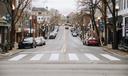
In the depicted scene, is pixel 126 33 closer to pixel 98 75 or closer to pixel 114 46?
pixel 114 46

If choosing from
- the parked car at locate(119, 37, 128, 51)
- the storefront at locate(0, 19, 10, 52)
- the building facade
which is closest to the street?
the parked car at locate(119, 37, 128, 51)

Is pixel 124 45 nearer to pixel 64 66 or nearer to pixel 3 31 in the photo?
pixel 3 31

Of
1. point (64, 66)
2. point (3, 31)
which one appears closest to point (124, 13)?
point (3, 31)

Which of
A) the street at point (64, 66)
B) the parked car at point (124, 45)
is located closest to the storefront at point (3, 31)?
the parked car at point (124, 45)

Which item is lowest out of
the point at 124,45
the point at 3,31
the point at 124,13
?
the point at 124,45

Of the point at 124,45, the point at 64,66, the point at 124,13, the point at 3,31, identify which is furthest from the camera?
the point at 3,31

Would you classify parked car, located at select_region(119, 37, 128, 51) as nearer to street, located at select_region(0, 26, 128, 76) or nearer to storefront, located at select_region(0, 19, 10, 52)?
street, located at select_region(0, 26, 128, 76)

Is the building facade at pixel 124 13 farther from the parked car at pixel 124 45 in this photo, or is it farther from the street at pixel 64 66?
the street at pixel 64 66

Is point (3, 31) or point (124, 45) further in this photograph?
point (3, 31)

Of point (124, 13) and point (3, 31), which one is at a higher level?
point (124, 13)

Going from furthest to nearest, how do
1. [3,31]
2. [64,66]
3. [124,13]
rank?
[3,31]
[124,13]
[64,66]

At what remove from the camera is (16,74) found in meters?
17.3

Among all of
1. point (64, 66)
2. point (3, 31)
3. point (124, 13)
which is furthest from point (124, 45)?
point (64, 66)

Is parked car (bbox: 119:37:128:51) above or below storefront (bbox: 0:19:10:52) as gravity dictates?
below
